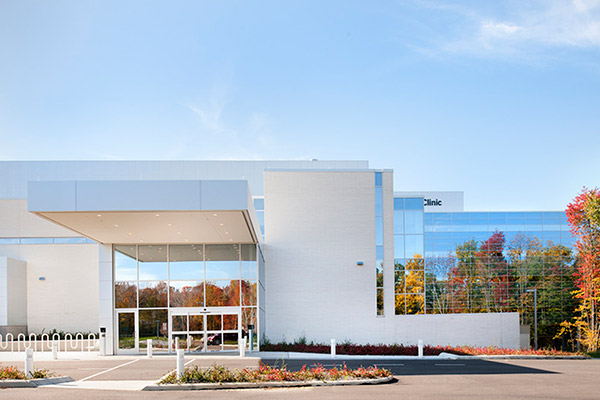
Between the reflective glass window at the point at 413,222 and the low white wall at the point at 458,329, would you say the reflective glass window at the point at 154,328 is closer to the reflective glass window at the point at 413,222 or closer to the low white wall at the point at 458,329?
the low white wall at the point at 458,329

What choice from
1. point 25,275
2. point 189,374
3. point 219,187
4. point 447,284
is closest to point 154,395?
point 189,374

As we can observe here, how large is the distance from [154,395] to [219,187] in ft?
23.5

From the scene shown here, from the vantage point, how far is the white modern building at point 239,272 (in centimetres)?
2680

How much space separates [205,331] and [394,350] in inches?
337

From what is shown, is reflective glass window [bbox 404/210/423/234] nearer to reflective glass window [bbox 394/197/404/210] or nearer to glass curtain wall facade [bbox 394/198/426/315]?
glass curtain wall facade [bbox 394/198/426/315]

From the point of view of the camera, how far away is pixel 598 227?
106 feet

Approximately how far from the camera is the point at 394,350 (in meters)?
27.4

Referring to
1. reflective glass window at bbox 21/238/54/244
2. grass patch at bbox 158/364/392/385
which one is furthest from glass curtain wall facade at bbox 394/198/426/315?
reflective glass window at bbox 21/238/54/244

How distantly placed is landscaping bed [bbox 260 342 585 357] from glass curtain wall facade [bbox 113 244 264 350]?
→ 2.21 m

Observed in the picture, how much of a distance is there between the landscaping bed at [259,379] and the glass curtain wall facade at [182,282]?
39.1ft

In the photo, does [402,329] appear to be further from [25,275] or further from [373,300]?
[25,275]

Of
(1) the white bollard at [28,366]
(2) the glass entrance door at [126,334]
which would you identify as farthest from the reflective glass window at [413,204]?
(1) the white bollard at [28,366]

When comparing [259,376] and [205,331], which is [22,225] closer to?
[205,331]

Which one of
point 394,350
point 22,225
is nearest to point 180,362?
point 394,350
